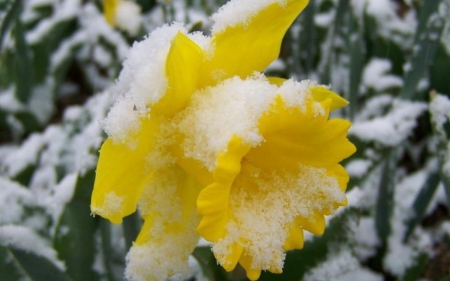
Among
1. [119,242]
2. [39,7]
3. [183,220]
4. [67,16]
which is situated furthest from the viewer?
[39,7]

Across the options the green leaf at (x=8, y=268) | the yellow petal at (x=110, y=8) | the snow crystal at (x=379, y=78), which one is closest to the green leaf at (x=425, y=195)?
the snow crystal at (x=379, y=78)

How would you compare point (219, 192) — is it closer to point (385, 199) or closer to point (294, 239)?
point (294, 239)

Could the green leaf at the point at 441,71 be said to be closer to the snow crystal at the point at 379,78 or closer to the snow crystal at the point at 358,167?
the snow crystal at the point at 379,78

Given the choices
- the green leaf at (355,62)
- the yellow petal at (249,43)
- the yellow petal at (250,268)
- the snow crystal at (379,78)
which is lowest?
the snow crystal at (379,78)

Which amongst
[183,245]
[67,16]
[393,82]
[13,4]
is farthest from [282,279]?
[67,16]

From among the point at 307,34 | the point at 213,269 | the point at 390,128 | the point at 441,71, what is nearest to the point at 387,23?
the point at 441,71

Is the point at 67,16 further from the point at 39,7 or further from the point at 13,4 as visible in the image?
the point at 13,4

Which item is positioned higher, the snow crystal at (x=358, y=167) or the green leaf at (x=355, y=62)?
the green leaf at (x=355, y=62)
